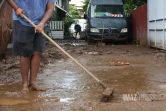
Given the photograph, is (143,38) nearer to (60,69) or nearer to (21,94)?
(60,69)

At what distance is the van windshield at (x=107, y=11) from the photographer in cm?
1510

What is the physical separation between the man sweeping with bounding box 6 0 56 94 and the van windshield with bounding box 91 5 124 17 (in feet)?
35.2

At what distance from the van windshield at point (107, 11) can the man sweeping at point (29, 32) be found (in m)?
10.7

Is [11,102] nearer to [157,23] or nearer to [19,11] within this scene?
[19,11]

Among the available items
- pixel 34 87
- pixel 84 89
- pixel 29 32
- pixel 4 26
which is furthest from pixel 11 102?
pixel 4 26

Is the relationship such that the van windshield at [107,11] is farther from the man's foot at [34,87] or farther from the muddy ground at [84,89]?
the man's foot at [34,87]

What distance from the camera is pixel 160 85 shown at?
15.7ft

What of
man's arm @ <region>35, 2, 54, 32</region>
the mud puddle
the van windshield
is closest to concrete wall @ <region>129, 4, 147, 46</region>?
the van windshield

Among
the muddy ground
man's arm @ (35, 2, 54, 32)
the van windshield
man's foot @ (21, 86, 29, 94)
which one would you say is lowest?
the muddy ground

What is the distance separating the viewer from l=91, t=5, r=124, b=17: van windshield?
49.5ft

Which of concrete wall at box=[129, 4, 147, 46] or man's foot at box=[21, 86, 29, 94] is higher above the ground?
concrete wall at box=[129, 4, 147, 46]

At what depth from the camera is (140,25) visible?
49.2ft

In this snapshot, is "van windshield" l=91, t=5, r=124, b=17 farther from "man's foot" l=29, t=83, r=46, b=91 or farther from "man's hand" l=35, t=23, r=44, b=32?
"man's hand" l=35, t=23, r=44, b=32

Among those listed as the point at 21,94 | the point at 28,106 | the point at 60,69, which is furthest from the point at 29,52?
the point at 60,69
